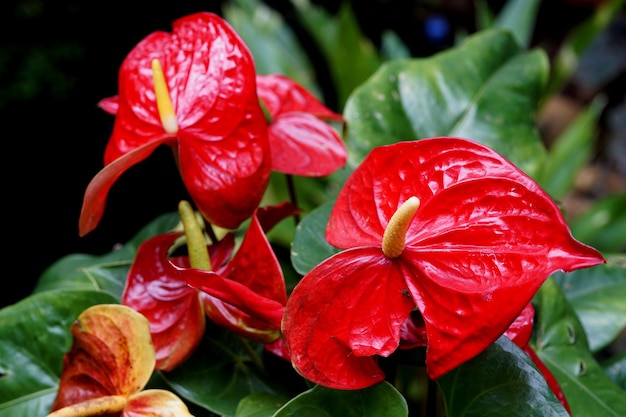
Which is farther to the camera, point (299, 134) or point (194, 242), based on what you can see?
point (299, 134)

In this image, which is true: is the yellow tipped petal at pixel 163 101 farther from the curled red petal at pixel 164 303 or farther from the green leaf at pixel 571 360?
the green leaf at pixel 571 360

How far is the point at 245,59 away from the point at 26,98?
126 cm

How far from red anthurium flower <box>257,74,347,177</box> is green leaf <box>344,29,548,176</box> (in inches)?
2.6

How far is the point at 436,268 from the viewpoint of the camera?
1.30ft

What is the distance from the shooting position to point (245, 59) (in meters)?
0.47

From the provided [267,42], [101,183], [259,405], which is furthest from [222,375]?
[267,42]

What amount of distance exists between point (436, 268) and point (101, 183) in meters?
0.22

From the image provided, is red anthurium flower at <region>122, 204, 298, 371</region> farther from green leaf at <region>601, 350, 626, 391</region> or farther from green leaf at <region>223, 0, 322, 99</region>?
green leaf at <region>223, 0, 322, 99</region>

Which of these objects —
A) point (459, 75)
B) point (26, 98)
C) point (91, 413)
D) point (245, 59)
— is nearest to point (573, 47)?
point (459, 75)

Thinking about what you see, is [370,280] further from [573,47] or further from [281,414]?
[573,47]

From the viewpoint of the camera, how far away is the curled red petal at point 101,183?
44 centimetres

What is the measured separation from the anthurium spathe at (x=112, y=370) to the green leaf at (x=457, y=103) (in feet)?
0.99

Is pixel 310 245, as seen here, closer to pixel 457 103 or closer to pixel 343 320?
pixel 343 320

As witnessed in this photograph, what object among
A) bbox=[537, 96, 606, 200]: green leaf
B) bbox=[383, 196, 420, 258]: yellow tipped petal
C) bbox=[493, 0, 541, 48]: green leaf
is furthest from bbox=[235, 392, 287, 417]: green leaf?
bbox=[493, 0, 541, 48]: green leaf
